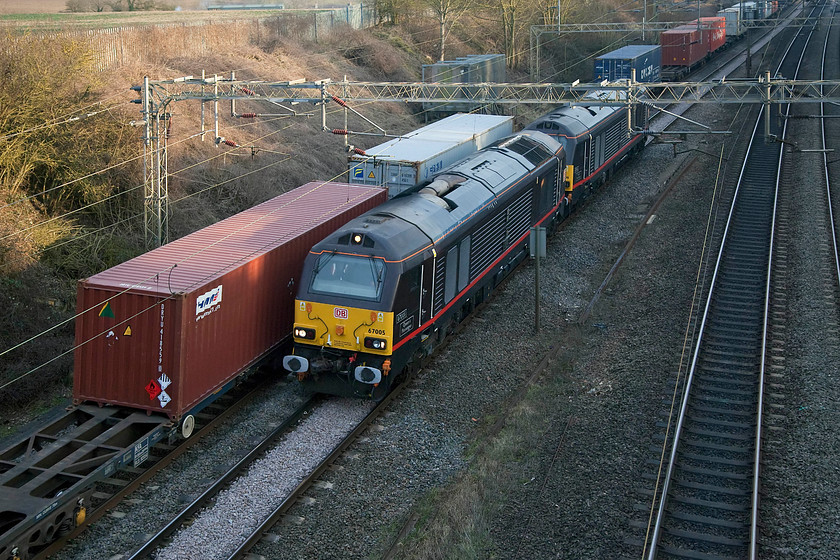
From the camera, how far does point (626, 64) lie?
4653 cm

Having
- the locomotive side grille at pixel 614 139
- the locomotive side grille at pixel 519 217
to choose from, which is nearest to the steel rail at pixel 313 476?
the locomotive side grille at pixel 519 217

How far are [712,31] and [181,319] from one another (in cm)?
5964

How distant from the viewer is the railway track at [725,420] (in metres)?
12.0

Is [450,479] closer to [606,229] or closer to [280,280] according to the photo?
[280,280]

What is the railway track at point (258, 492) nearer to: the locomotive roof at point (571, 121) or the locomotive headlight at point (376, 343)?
the locomotive headlight at point (376, 343)

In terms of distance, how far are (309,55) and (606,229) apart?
86.2 feet

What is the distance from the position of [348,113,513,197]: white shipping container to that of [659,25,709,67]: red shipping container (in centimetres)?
3173

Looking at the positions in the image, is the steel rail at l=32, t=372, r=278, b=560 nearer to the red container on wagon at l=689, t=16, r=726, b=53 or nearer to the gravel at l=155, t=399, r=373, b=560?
the gravel at l=155, t=399, r=373, b=560

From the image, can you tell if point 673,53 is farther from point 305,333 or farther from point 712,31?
point 305,333

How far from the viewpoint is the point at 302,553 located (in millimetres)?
11742

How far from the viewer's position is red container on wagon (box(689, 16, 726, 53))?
62000 mm

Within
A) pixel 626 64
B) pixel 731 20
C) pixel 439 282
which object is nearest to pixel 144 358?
pixel 439 282

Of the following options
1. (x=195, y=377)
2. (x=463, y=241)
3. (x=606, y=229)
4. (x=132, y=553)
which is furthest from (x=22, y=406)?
(x=606, y=229)

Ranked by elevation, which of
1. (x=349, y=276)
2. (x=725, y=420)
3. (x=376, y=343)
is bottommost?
(x=725, y=420)
